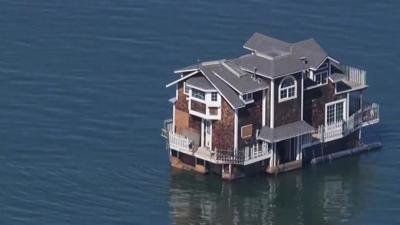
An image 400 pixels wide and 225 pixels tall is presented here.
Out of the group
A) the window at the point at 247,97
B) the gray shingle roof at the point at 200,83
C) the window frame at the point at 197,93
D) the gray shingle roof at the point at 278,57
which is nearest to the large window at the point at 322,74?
the gray shingle roof at the point at 278,57

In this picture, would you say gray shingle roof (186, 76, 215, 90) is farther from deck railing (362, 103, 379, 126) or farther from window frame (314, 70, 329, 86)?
deck railing (362, 103, 379, 126)

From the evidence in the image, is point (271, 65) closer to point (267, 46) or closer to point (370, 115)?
point (267, 46)

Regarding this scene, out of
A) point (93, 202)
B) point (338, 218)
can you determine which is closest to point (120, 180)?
point (93, 202)

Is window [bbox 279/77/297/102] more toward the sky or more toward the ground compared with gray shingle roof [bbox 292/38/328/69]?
more toward the ground

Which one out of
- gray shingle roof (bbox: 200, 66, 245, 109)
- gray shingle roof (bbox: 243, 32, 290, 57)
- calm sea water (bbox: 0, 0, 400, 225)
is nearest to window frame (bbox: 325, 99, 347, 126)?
calm sea water (bbox: 0, 0, 400, 225)

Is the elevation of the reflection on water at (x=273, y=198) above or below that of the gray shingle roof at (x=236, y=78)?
below

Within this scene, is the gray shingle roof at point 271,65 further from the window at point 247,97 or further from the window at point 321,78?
the window at point 321,78

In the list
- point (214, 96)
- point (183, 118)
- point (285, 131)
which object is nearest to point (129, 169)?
point (183, 118)
